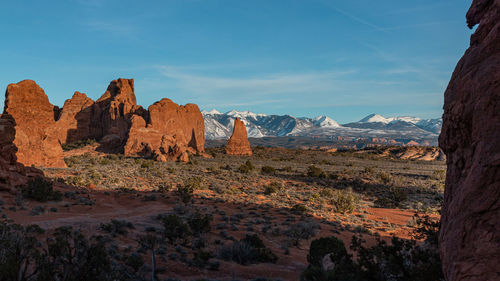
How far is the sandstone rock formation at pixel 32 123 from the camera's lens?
25.8 m

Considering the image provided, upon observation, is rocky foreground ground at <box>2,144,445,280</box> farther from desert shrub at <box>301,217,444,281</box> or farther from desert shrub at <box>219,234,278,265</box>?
desert shrub at <box>301,217,444,281</box>

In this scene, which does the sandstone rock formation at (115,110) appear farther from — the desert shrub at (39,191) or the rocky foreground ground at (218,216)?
the desert shrub at (39,191)

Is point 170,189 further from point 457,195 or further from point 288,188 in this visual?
point 457,195

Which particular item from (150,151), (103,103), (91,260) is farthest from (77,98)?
(91,260)

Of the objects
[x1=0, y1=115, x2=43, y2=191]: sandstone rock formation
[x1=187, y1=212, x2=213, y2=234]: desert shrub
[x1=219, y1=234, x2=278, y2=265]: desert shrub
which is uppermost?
[x1=0, y1=115, x2=43, y2=191]: sandstone rock formation

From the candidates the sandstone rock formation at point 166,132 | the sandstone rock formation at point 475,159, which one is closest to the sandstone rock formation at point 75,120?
the sandstone rock formation at point 166,132

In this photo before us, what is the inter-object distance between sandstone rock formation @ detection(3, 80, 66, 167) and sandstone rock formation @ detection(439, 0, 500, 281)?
30.7 metres

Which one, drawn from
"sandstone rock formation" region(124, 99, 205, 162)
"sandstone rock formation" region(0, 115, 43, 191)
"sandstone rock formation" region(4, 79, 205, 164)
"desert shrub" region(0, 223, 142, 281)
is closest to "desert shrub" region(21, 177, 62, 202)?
"sandstone rock formation" region(0, 115, 43, 191)

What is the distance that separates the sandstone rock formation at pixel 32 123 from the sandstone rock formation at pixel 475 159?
1208 inches

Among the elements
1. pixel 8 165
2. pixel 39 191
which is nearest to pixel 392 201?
pixel 39 191

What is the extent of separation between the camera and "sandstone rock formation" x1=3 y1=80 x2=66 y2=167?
84.8 ft

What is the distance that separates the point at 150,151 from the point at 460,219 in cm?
4674

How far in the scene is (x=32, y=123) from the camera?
27.0 m

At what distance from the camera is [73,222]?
1123cm
